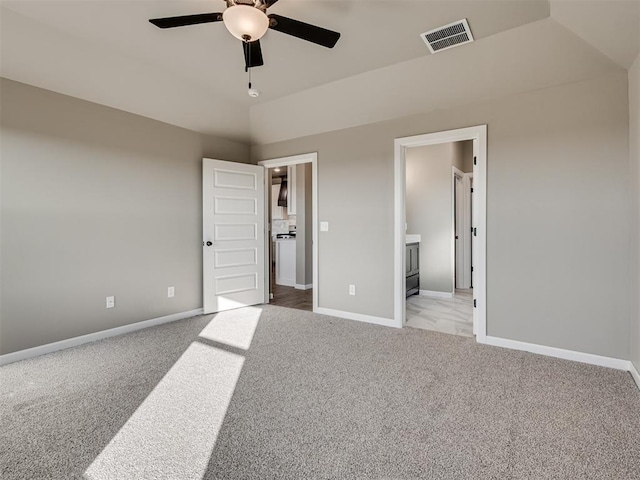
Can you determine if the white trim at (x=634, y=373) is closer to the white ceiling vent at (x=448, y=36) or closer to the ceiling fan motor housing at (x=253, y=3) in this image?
the white ceiling vent at (x=448, y=36)

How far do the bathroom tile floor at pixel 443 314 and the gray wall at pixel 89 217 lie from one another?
2.87 metres

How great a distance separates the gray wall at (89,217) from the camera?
2.69m

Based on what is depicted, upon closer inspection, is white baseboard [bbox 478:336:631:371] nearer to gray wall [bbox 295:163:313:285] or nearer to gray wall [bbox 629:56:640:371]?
gray wall [bbox 629:56:640:371]

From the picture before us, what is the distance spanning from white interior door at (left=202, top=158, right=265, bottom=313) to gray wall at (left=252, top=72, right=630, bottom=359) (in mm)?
2243

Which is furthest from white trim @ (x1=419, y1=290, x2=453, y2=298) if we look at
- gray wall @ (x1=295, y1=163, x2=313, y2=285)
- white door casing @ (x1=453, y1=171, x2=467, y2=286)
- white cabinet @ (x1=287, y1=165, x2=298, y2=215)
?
white cabinet @ (x1=287, y1=165, x2=298, y2=215)

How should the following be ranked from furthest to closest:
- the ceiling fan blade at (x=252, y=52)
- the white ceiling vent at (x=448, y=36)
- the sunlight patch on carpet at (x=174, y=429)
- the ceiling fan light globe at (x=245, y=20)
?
the white ceiling vent at (x=448, y=36)
the ceiling fan blade at (x=252, y=52)
the ceiling fan light globe at (x=245, y=20)
the sunlight patch on carpet at (x=174, y=429)

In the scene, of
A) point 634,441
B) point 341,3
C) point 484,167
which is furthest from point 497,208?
point 341,3

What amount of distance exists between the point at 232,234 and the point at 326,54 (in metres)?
2.50

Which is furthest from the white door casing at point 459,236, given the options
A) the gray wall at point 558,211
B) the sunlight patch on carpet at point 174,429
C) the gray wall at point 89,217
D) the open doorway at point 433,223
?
the sunlight patch on carpet at point 174,429

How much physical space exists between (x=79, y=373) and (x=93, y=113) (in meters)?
2.41

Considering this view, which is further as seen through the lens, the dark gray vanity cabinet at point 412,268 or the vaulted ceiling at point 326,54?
the dark gray vanity cabinet at point 412,268

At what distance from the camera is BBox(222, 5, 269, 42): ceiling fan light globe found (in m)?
1.74

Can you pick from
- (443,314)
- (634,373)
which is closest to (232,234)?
(443,314)

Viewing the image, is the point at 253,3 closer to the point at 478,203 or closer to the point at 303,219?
the point at 478,203
